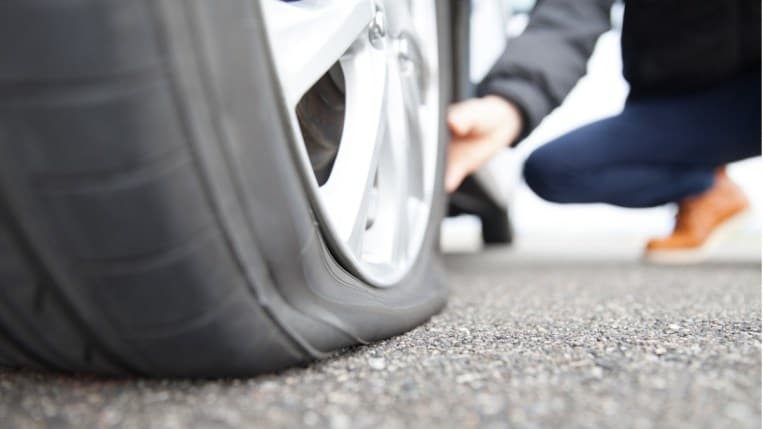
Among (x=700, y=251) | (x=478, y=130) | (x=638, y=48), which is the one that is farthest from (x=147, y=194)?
(x=700, y=251)

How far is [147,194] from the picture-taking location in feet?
1.49

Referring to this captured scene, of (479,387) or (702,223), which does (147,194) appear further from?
(702,223)

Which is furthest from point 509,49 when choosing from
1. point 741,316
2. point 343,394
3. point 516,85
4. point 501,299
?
point 343,394

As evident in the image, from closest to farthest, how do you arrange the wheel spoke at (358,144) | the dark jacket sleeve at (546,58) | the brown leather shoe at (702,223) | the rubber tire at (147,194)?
1. the rubber tire at (147,194)
2. the wheel spoke at (358,144)
3. the dark jacket sleeve at (546,58)
4. the brown leather shoe at (702,223)

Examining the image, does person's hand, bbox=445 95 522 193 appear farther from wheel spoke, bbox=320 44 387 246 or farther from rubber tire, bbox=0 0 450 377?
rubber tire, bbox=0 0 450 377

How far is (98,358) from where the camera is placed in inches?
21.0

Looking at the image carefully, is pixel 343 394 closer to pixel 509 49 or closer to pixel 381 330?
pixel 381 330

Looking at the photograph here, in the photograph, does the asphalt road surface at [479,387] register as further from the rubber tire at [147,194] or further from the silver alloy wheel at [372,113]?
the silver alloy wheel at [372,113]

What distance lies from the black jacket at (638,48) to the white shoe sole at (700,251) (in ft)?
1.56

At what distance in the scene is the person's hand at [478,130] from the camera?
3.76 feet

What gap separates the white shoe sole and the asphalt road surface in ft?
4.04

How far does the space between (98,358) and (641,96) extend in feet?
5.77

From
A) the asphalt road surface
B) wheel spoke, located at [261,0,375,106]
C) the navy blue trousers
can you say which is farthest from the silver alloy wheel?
the navy blue trousers

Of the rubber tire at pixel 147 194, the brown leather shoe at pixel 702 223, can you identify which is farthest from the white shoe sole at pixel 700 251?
the rubber tire at pixel 147 194
